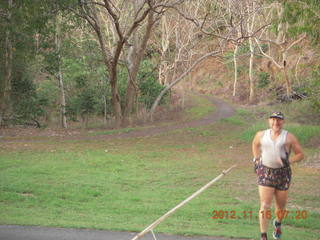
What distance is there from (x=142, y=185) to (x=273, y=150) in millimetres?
6518

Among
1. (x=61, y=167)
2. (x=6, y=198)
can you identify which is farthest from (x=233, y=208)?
(x=61, y=167)

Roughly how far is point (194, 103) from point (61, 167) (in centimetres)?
2593

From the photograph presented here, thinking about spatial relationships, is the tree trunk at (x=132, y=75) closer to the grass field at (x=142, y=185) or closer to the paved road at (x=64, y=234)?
the grass field at (x=142, y=185)

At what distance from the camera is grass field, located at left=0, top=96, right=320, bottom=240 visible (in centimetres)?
796

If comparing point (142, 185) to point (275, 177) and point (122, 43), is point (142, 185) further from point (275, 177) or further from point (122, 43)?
point (122, 43)

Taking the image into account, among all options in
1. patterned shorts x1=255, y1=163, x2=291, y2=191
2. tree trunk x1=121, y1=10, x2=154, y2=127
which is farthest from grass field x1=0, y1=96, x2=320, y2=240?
tree trunk x1=121, y1=10, x2=154, y2=127

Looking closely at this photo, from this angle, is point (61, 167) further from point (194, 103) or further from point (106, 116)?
point (194, 103)

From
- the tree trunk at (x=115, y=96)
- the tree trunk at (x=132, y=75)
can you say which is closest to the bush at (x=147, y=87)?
the tree trunk at (x=132, y=75)

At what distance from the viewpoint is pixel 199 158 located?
1686 cm

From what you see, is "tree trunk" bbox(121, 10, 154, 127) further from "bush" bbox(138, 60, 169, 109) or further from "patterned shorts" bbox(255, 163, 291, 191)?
"patterned shorts" bbox(255, 163, 291, 191)

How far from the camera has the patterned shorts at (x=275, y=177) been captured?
6141 millimetres

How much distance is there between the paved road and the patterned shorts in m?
1.20
